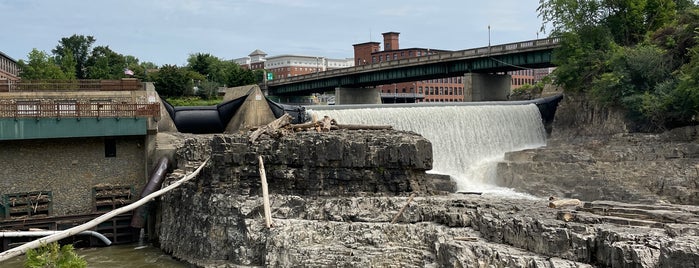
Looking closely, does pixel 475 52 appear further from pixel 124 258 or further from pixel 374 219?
pixel 124 258

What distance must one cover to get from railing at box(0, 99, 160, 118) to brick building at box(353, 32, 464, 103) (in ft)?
222

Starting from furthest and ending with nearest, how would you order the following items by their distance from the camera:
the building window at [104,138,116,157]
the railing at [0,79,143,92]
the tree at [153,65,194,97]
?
the tree at [153,65,194,97]
the railing at [0,79,143,92]
the building window at [104,138,116,157]

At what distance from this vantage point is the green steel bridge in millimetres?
59750

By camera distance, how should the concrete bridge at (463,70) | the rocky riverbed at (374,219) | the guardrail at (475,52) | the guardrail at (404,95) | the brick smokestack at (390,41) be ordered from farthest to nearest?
1. the brick smokestack at (390,41)
2. the guardrail at (404,95)
3. the concrete bridge at (463,70)
4. the guardrail at (475,52)
5. the rocky riverbed at (374,219)

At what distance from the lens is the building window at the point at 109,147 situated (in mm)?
36562

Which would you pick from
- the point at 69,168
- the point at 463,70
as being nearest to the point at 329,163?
the point at 69,168

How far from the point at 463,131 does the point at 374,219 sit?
1985 centimetres

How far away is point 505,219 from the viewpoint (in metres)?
22.3

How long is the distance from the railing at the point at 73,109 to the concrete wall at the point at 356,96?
37.2 meters

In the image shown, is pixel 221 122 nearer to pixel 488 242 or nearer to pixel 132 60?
pixel 488 242

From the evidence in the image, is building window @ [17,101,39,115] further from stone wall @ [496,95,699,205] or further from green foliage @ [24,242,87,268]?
stone wall @ [496,95,699,205]

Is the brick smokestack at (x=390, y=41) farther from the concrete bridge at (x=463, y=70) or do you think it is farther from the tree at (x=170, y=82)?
the tree at (x=170, y=82)

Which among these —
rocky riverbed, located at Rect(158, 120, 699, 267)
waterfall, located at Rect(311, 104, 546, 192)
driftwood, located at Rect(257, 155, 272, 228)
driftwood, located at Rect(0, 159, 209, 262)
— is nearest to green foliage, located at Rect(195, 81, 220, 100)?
waterfall, located at Rect(311, 104, 546, 192)

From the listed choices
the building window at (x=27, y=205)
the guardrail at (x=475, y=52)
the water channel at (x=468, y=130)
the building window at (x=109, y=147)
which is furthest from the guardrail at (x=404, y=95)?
the building window at (x=27, y=205)
